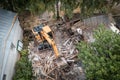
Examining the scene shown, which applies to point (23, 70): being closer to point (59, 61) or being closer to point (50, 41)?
point (59, 61)

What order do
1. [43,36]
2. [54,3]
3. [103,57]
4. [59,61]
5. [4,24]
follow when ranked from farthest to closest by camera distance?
1. [43,36]
2. [54,3]
3. [59,61]
4. [4,24]
5. [103,57]

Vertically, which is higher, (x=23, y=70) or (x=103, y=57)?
(x=23, y=70)

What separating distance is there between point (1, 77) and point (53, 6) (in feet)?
23.6

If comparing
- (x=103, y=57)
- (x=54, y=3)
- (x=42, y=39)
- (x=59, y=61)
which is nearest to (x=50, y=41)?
(x=42, y=39)

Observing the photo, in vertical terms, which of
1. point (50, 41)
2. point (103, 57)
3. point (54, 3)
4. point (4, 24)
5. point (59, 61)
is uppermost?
point (54, 3)

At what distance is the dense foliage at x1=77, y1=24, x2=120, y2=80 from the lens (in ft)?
37.3

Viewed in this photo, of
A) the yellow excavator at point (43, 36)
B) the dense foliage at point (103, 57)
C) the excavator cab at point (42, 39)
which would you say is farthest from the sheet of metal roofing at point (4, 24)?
the dense foliage at point (103, 57)

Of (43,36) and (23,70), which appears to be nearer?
(23,70)

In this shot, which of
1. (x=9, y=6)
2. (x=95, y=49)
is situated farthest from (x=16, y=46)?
(x=95, y=49)

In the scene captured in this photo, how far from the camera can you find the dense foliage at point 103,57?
37.3 feet

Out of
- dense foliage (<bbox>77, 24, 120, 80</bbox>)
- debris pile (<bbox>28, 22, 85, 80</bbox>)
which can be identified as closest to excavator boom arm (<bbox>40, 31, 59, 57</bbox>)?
debris pile (<bbox>28, 22, 85, 80</bbox>)

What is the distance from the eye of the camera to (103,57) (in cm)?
1160

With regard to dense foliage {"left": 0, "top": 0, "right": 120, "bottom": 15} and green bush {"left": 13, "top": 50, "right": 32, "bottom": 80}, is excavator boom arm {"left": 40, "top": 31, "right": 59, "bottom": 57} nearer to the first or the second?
dense foliage {"left": 0, "top": 0, "right": 120, "bottom": 15}

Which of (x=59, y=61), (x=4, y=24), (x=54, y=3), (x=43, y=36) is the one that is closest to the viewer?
(x=4, y=24)
